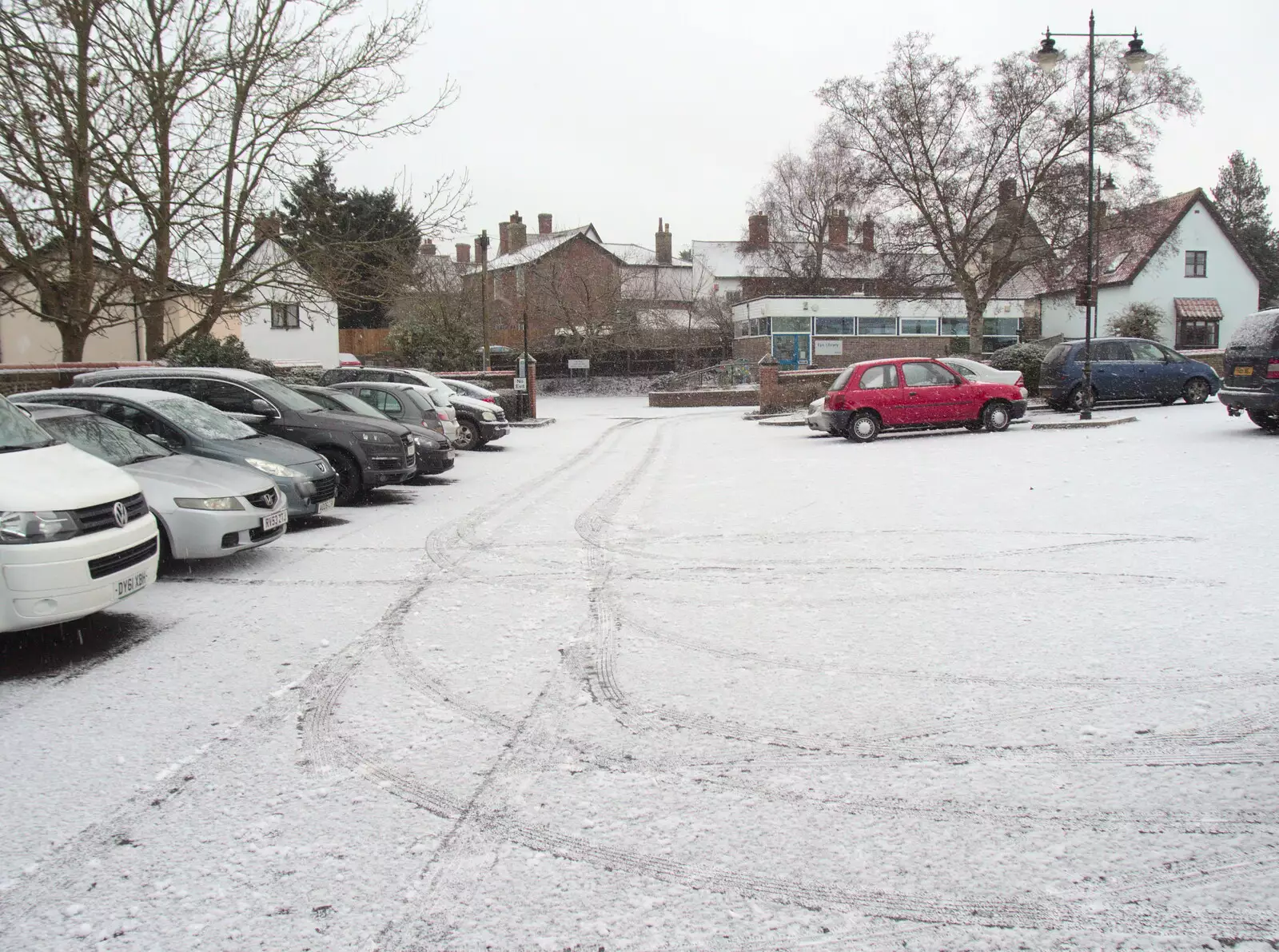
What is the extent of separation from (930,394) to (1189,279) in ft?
129

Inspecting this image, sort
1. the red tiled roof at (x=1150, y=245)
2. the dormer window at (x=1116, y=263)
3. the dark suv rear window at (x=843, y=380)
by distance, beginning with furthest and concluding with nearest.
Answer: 1. the dormer window at (x=1116, y=263)
2. the red tiled roof at (x=1150, y=245)
3. the dark suv rear window at (x=843, y=380)

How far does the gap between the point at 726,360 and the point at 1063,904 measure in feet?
171

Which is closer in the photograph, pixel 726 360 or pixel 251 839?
pixel 251 839

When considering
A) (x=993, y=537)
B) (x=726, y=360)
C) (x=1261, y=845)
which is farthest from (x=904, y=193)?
(x=1261, y=845)

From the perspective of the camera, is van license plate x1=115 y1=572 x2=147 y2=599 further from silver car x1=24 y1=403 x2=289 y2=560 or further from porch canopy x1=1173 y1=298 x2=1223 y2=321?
porch canopy x1=1173 y1=298 x2=1223 y2=321

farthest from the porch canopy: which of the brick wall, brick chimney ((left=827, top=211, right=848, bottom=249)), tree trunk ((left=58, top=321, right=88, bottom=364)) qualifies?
tree trunk ((left=58, top=321, right=88, bottom=364))

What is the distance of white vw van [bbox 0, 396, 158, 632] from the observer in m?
5.40

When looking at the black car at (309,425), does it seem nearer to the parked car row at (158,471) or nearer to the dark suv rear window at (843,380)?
the parked car row at (158,471)

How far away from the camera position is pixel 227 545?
8148mm

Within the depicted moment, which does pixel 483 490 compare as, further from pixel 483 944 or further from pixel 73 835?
pixel 483 944

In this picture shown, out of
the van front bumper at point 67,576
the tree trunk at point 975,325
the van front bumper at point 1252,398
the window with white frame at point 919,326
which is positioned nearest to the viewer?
the van front bumper at point 67,576

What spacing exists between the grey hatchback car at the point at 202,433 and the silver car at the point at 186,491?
725 millimetres

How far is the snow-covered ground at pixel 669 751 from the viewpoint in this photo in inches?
117

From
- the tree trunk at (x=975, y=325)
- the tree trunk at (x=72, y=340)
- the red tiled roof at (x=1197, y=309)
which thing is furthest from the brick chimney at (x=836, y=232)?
the tree trunk at (x=72, y=340)
